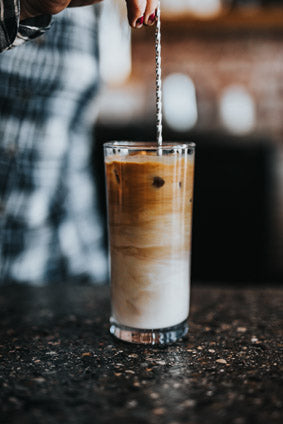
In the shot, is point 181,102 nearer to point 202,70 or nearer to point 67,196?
point 202,70

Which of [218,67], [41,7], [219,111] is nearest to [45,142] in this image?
[41,7]

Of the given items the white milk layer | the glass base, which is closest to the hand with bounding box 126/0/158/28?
the white milk layer

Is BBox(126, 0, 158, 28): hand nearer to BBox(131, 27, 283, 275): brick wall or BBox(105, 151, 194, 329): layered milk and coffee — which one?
BBox(105, 151, 194, 329): layered milk and coffee

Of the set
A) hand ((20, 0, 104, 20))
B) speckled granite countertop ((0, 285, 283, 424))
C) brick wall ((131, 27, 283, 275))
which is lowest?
speckled granite countertop ((0, 285, 283, 424))

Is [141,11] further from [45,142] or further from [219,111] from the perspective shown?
[219,111]

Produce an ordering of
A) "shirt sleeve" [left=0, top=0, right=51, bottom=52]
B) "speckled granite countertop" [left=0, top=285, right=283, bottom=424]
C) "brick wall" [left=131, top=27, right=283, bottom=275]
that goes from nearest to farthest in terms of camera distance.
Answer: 1. "speckled granite countertop" [left=0, top=285, right=283, bottom=424]
2. "shirt sleeve" [left=0, top=0, right=51, bottom=52]
3. "brick wall" [left=131, top=27, right=283, bottom=275]

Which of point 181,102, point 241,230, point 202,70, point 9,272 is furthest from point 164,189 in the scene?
point 202,70

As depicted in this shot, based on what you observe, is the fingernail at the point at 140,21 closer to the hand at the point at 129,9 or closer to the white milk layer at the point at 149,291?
the hand at the point at 129,9
